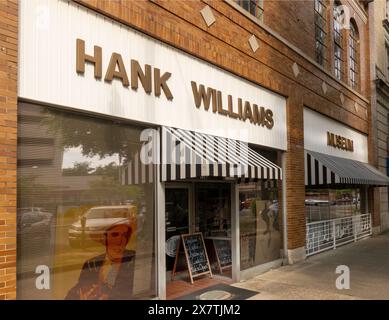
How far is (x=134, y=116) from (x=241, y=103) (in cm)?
343

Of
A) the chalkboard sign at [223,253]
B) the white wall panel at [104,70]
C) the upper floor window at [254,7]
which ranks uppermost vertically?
the upper floor window at [254,7]

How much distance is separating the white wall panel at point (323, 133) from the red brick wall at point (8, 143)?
9.42m

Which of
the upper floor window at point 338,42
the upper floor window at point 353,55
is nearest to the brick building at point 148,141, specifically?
the upper floor window at point 338,42

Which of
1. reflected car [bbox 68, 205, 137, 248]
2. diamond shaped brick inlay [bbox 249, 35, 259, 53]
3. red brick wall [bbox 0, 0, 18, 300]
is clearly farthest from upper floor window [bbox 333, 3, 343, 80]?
red brick wall [bbox 0, 0, 18, 300]

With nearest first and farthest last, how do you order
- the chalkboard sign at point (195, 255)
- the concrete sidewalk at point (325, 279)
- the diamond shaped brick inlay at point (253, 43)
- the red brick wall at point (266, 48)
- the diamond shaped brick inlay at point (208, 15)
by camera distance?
the red brick wall at point (266, 48), the concrete sidewalk at point (325, 279), the diamond shaped brick inlay at point (208, 15), the chalkboard sign at point (195, 255), the diamond shaped brick inlay at point (253, 43)

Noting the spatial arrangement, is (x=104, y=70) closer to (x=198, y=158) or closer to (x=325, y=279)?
(x=198, y=158)

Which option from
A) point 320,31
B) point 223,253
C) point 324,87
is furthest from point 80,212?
point 320,31

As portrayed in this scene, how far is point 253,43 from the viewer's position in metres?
9.94

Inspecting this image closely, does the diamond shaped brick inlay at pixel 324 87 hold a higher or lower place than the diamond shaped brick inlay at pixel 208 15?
lower

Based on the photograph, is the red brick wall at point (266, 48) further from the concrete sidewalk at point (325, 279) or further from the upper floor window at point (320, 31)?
the concrete sidewalk at point (325, 279)

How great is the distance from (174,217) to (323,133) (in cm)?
720

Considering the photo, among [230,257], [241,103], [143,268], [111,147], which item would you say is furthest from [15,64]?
[230,257]

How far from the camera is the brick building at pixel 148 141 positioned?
5.18 m

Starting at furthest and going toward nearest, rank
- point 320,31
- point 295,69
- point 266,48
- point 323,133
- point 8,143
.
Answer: point 320,31, point 323,133, point 295,69, point 266,48, point 8,143
